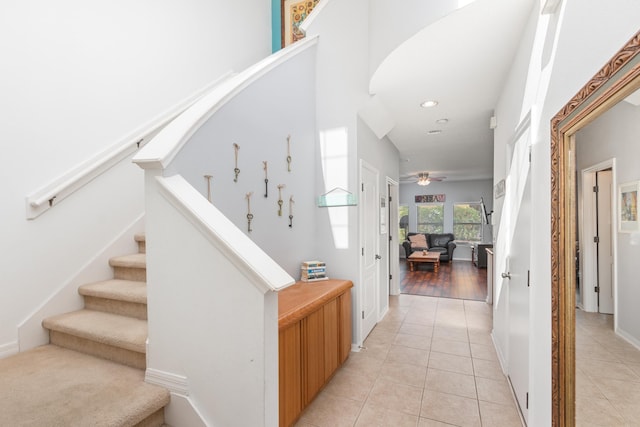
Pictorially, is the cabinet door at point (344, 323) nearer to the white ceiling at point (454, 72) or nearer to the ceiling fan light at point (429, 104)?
the white ceiling at point (454, 72)

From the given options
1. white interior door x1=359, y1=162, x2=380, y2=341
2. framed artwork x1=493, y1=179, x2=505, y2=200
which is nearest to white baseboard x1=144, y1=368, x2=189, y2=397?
white interior door x1=359, y1=162, x2=380, y2=341

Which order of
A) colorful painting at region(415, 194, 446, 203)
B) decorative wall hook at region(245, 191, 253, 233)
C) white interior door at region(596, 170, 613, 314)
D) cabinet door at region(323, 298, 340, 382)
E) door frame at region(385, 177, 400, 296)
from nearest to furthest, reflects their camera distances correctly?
white interior door at region(596, 170, 613, 314), decorative wall hook at region(245, 191, 253, 233), cabinet door at region(323, 298, 340, 382), door frame at region(385, 177, 400, 296), colorful painting at region(415, 194, 446, 203)

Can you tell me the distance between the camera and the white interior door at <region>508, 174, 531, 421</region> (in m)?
1.94

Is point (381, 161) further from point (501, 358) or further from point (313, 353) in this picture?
point (313, 353)

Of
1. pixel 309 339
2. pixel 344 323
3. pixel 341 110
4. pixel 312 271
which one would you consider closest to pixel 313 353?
pixel 309 339

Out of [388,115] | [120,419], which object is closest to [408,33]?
[388,115]

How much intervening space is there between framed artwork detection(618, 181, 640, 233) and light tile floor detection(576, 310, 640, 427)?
319mm

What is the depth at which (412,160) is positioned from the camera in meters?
6.86

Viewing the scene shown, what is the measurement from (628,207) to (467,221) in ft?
34.6

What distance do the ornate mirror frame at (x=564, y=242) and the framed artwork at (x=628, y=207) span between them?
0.30 meters

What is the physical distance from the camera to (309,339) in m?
2.12

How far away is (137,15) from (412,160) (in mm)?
5622

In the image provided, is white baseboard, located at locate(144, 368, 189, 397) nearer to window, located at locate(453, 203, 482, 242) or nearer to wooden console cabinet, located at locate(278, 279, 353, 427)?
wooden console cabinet, located at locate(278, 279, 353, 427)

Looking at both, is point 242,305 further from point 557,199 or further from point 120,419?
point 557,199
